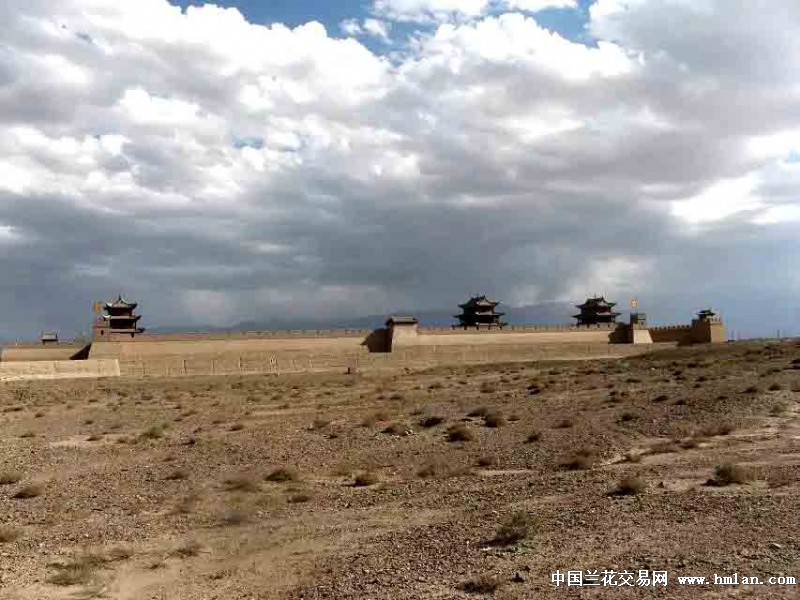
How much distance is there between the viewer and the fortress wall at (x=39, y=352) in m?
62.2

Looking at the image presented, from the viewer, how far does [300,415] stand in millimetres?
23344

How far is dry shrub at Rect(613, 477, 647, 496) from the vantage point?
9766 mm

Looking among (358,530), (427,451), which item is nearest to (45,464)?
(427,451)

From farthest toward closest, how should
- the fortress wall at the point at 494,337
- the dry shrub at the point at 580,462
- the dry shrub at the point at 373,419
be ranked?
the fortress wall at the point at 494,337 < the dry shrub at the point at 373,419 < the dry shrub at the point at 580,462

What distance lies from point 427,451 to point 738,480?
6.52 metres

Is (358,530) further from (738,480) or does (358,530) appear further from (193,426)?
(193,426)

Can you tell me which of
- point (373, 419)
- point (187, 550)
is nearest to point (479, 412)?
point (373, 419)

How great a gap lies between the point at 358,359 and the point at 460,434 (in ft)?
140

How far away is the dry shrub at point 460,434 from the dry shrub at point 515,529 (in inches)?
304

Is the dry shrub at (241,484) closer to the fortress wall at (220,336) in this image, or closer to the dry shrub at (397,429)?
the dry shrub at (397,429)

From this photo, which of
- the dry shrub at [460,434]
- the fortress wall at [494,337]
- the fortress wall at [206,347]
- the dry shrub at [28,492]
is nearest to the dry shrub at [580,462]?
the dry shrub at [460,434]

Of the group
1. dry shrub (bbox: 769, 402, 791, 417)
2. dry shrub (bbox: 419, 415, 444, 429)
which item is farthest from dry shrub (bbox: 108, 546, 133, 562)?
dry shrub (bbox: 769, 402, 791, 417)

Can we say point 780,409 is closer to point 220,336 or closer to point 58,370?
point 58,370

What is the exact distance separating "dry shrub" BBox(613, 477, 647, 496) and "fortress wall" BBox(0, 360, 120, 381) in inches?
1821
